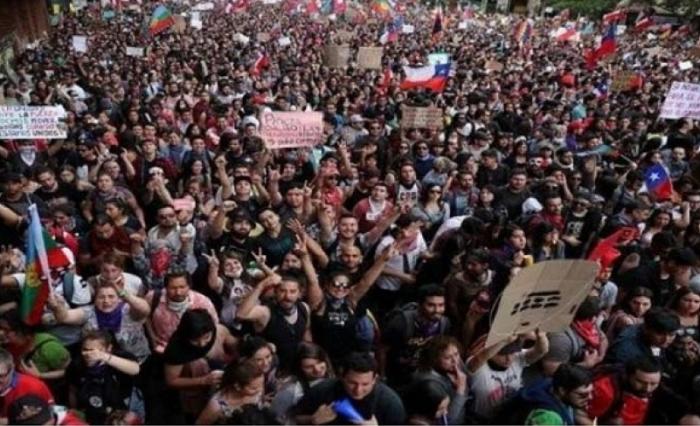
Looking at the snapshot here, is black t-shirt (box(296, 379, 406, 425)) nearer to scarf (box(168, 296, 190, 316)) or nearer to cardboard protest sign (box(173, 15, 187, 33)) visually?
scarf (box(168, 296, 190, 316))

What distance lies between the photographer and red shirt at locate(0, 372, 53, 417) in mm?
3234

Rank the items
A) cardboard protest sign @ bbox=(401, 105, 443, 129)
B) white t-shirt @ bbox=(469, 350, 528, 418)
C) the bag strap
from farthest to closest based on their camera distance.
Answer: cardboard protest sign @ bbox=(401, 105, 443, 129), the bag strap, white t-shirt @ bbox=(469, 350, 528, 418)

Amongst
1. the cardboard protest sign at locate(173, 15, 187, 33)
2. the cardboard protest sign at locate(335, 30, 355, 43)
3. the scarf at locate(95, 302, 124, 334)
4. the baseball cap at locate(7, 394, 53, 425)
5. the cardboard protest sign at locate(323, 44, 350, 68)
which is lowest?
the cardboard protest sign at locate(335, 30, 355, 43)

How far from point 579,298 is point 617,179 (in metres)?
4.76

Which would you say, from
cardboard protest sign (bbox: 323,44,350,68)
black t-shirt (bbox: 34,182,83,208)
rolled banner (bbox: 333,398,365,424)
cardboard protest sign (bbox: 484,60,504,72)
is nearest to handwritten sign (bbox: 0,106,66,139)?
black t-shirt (bbox: 34,182,83,208)

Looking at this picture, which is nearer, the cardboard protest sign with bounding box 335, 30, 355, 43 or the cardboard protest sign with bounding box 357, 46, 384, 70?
the cardboard protest sign with bounding box 357, 46, 384, 70

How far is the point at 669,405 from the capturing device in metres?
3.66

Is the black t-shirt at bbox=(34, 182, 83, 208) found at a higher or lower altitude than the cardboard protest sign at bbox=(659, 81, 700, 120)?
higher

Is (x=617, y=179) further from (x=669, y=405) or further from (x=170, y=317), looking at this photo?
(x=170, y=317)

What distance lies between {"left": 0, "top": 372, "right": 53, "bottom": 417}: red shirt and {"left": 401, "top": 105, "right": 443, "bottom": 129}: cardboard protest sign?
263 inches

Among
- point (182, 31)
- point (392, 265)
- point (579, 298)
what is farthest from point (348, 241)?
point (182, 31)

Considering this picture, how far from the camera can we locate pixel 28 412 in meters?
2.92

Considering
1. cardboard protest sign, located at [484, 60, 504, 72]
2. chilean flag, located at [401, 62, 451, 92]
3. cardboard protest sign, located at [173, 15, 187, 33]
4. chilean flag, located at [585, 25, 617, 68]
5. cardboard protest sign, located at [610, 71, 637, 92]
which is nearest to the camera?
chilean flag, located at [401, 62, 451, 92]

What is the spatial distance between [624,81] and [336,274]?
1216 centimetres
